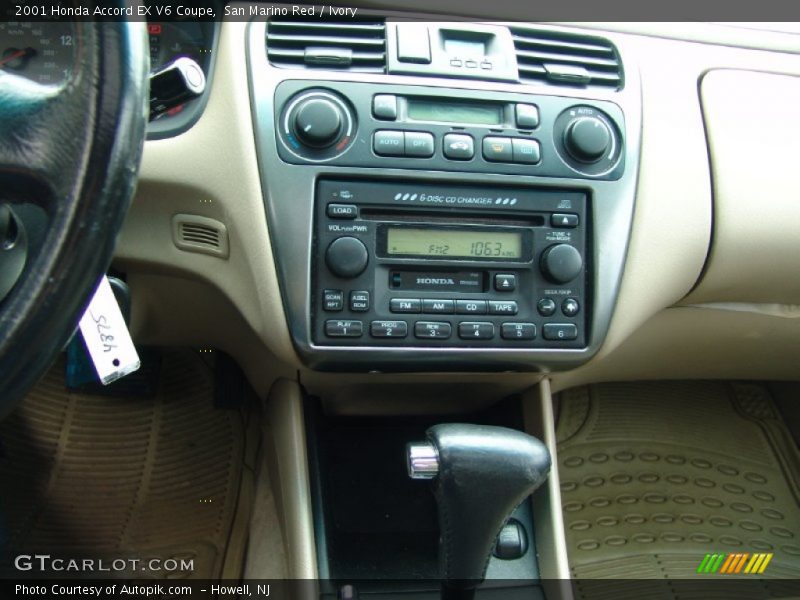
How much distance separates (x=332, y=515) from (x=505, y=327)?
39cm

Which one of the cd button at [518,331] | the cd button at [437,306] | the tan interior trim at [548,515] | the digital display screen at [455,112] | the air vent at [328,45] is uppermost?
the air vent at [328,45]

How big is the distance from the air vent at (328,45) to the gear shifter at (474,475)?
454 millimetres

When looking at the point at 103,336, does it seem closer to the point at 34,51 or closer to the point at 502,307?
the point at 34,51

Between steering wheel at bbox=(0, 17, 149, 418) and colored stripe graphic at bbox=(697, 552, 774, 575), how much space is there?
1.29 m

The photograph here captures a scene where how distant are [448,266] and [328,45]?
1.00ft

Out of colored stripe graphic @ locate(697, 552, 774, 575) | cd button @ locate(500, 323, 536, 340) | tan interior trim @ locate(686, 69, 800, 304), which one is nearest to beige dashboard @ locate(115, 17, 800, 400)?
tan interior trim @ locate(686, 69, 800, 304)

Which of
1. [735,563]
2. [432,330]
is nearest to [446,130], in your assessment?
[432,330]

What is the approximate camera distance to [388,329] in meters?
1.00

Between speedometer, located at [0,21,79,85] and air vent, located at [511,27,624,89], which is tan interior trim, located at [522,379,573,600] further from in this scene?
speedometer, located at [0,21,79,85]

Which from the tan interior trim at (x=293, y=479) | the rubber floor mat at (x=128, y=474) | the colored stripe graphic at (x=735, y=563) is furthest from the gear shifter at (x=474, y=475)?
the colored stripe graphic at (x=735, y=563)

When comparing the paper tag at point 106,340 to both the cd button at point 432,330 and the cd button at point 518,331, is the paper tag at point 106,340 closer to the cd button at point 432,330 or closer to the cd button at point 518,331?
the cd button at point 432,330

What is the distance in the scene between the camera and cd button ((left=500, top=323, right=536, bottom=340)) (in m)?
1.03

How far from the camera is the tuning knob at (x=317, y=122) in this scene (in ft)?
3.18

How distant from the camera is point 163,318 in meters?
1.32
